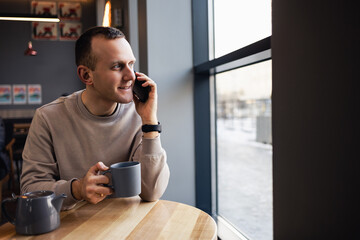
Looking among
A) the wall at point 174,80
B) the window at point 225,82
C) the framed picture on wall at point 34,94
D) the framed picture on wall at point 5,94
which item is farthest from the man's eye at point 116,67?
the framed picture on wall at point 5,94

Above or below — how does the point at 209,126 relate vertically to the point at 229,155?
above

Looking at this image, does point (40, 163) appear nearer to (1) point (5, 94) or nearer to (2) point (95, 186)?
(2) point (95, 186)

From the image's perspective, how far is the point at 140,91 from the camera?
129cm

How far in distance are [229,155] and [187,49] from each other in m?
4.18

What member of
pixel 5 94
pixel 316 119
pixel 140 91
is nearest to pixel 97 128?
pixel 140 91

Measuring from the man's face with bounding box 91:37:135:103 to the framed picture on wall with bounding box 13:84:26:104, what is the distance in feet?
17.8

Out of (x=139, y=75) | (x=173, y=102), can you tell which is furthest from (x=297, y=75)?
(x=173, y=102)

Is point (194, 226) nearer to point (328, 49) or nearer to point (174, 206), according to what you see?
point (174, 206)

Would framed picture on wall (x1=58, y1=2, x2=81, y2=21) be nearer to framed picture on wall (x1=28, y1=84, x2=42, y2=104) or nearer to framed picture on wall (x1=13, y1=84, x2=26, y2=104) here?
framed picture on wall (x1=28, y1=84, x2=42, y2=104)

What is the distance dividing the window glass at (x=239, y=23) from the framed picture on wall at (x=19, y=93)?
4.99 meters

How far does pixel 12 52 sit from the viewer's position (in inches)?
234

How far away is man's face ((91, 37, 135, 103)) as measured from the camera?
1201mm

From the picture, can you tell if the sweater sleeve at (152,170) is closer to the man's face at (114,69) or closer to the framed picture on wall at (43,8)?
the man's face at (114,69)

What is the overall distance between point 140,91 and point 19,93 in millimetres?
5491
